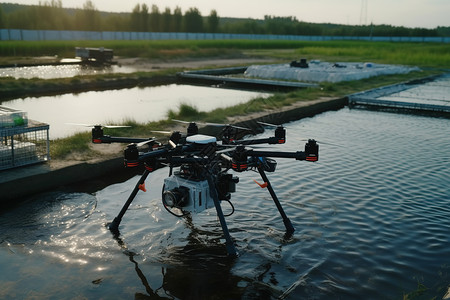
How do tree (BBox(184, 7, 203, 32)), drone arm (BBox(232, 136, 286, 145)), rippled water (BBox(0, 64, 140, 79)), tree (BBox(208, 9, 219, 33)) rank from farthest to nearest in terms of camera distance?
tree (BBox(208, 9, 219, 33))
tree (BBox(184, 7, 203, 32))
rippled water (BBox(0, 64, 140, 79))
drone arm (BBox(232, 136, 286, 145))

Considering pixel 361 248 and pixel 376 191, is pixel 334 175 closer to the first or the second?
pixel 376 191

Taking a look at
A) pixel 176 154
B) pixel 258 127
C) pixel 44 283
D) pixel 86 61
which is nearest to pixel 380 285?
pixel 176 154

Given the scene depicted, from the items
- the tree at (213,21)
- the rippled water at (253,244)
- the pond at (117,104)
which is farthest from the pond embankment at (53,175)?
the tree at (213,21)

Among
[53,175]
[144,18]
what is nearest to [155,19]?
[144,18]

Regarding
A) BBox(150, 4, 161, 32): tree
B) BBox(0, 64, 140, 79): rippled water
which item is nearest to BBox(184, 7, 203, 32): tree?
BBox(150, 4, 161, 32): tree

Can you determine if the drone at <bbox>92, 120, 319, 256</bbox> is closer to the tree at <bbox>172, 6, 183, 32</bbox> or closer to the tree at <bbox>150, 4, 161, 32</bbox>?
the tree at <bbox>150, 4, 161, 32</bbox>

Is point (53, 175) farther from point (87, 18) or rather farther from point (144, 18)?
point (144, 18)

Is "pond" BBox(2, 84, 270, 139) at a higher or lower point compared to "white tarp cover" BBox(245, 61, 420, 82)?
lower
